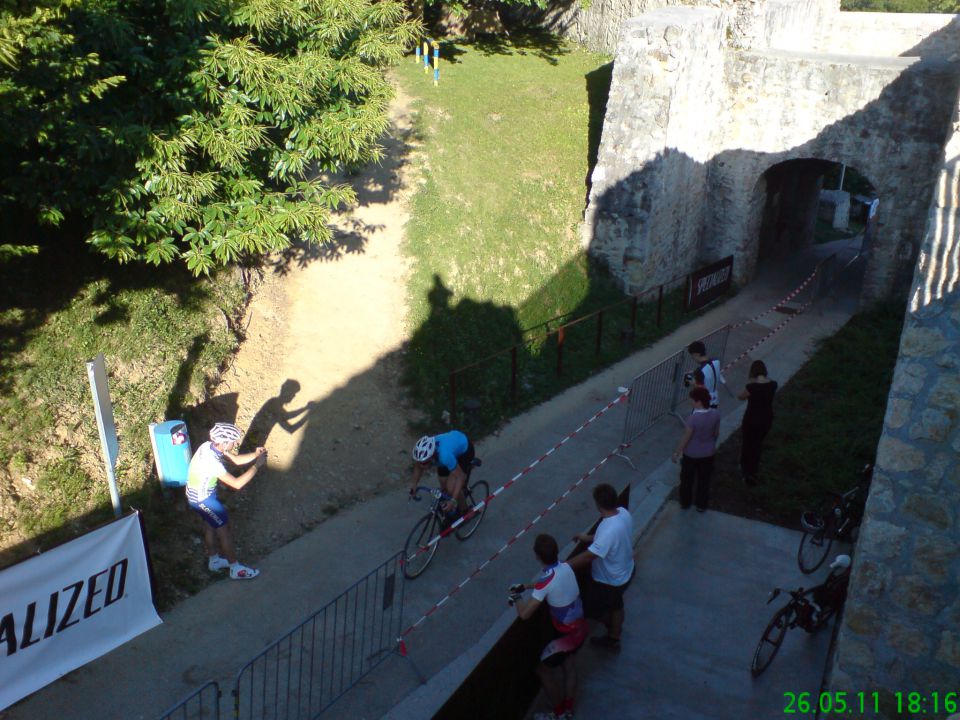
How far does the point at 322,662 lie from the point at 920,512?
13.5ft

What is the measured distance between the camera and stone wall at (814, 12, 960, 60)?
17.7 m

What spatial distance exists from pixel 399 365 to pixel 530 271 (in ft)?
12.2

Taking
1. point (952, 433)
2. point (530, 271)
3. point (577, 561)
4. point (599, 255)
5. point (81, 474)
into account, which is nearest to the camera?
point (952, 433)

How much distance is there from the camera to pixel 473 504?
328 inches

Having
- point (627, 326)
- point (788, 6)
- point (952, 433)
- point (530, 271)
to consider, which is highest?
point (788, 6)

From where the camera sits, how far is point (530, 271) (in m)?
13.4

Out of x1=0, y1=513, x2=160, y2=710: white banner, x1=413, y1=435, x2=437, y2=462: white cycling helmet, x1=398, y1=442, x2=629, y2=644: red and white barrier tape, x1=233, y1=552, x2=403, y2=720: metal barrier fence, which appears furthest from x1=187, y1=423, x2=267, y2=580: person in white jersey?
x1=398, y1=442, x2=629, y2=644: red and white barrier tape

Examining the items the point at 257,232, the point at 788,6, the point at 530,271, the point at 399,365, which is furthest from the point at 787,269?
the point at 257,232

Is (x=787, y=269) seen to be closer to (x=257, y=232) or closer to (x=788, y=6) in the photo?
(x=788, y=6)

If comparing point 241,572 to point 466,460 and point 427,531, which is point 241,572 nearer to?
point 427,531

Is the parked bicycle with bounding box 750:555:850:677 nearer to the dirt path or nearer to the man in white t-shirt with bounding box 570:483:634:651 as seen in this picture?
the man in white t-shirt with bounding box 570:483:634:651

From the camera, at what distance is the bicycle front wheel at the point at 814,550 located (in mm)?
7441

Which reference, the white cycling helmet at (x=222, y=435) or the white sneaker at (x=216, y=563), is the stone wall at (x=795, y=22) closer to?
the white cycling helmet at (x=222, y=435)

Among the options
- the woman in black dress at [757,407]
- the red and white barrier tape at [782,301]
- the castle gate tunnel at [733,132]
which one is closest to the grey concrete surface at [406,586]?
the woman in black dress at [757,407]
